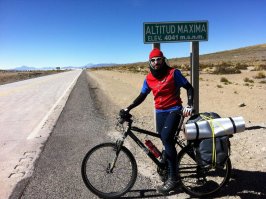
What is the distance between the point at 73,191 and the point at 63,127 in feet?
18.6

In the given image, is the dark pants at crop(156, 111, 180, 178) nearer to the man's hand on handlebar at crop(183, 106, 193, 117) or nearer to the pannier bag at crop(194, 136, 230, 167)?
the man's hand on handlebar at crop(183, 106, 193, 117)

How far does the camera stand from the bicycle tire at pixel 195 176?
188 inches

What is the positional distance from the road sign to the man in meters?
2.18

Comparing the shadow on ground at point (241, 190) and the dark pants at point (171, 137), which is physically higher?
the dark pants at point (171, 137)

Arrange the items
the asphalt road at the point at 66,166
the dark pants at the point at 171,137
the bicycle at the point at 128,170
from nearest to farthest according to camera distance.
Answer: the dark pants at the point at 171,137
the bicycle at the point at 128,170
the asphalt road at the point at 66,166

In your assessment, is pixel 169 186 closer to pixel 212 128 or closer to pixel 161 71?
pixel 212 128

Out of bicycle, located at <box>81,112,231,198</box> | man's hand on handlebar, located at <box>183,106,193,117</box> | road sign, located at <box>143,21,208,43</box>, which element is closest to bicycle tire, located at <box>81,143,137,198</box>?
bicycle, located at <box>81,112,231,198</box>

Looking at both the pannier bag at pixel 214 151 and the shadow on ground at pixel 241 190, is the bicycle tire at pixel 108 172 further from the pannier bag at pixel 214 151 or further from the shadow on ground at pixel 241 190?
the pannier bag at pixel 214 151

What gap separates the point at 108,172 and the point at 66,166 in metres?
1.65

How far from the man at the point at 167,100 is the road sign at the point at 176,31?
85.9 inches

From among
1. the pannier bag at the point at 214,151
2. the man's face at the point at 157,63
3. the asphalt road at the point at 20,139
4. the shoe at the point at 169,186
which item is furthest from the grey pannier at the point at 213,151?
the asphalt road at the point at 20,139

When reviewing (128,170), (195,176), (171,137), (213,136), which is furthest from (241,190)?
(128,170)

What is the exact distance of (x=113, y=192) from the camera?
16.6 ft

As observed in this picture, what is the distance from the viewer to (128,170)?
16.8 ft
